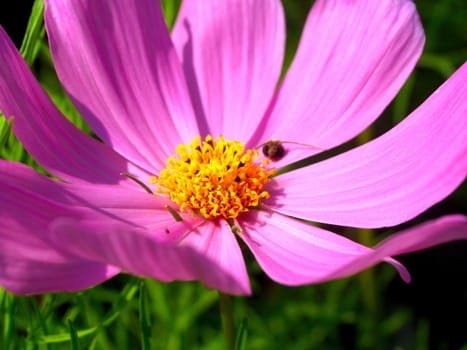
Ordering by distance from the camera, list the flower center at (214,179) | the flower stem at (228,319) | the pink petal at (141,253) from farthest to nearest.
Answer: the flower center at (214,179)
the flower stem at (228,319)
the pink petal at (141,253)

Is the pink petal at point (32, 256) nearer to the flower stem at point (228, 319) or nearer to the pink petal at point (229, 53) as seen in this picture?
the flower stem at point (228, 319)

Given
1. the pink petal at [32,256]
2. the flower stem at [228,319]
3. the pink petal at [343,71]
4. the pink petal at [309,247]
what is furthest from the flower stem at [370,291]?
the pink petal at [32,256]

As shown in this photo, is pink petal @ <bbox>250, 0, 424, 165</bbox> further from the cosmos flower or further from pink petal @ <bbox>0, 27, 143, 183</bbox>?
pink petal @ <bbox>0, 27, 143, 183</bbox>

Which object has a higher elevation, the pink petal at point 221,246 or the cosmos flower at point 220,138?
the cosmos flower at point 220,138

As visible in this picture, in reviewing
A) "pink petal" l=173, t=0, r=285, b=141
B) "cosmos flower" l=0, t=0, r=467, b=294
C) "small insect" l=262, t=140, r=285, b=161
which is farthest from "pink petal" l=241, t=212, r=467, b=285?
"pink petal" l=173, t=0, r=285, b=141

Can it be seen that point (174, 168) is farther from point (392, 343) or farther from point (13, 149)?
point (392, 343)

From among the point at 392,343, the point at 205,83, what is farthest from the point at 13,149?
the point at 392,343
